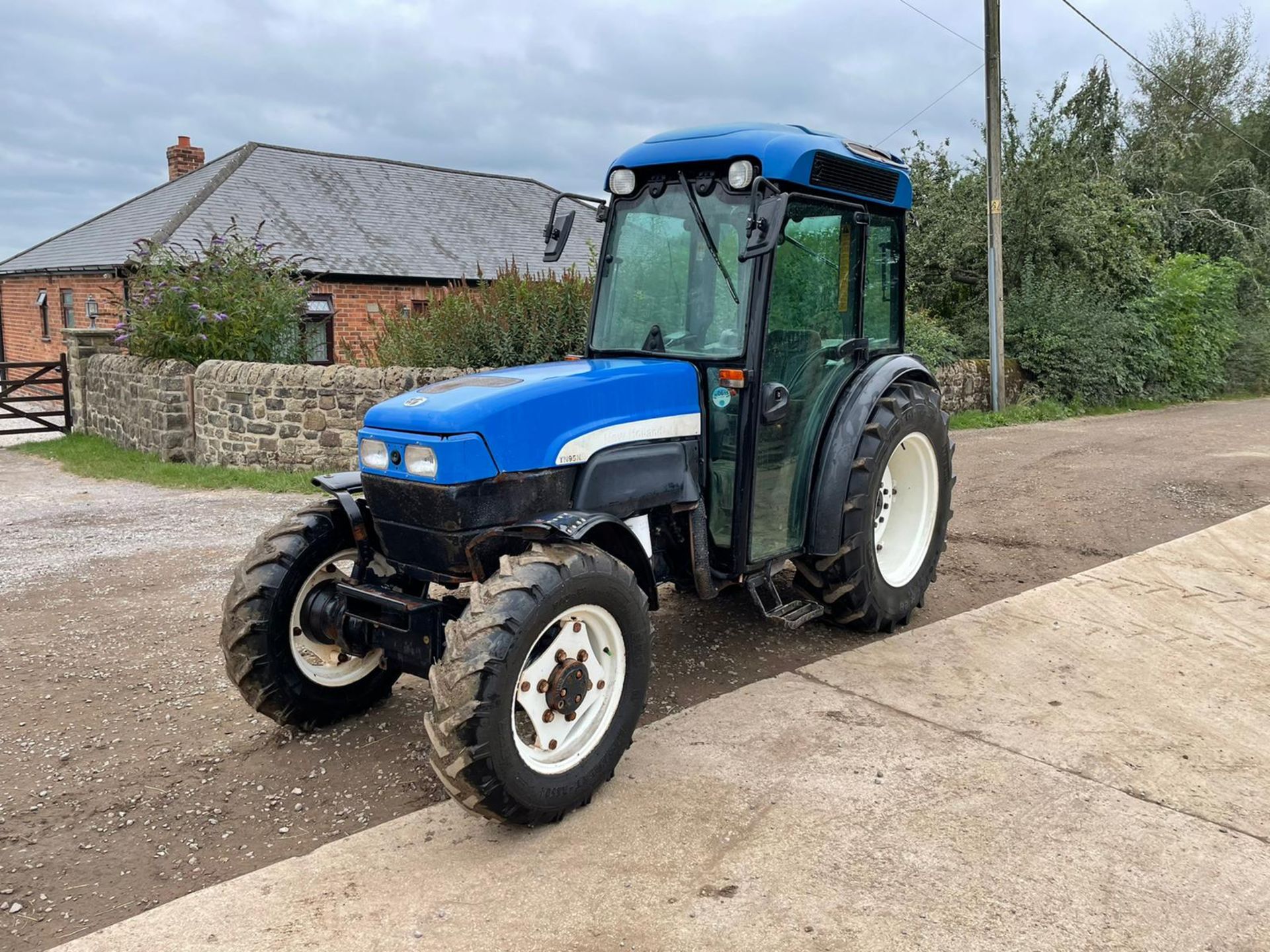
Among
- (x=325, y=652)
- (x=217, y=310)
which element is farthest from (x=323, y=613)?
(x=217, y=310)

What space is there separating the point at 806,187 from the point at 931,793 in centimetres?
249

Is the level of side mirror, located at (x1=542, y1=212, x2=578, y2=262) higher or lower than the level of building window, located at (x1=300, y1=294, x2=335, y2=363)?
lower

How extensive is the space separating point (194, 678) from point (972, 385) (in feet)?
40.8

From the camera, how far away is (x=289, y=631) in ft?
13.0

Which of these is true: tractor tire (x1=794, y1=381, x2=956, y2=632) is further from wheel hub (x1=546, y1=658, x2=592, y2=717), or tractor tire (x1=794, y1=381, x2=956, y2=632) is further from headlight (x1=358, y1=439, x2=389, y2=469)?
headlight (x1=358, y1=439, x2=389, y2=469)

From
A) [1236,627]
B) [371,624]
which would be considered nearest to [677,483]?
[371,624]

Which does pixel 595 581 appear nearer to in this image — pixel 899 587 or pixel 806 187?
pixel 806 187

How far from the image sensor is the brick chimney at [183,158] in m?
24.4

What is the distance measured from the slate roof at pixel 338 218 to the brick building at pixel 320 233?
38 millimetres

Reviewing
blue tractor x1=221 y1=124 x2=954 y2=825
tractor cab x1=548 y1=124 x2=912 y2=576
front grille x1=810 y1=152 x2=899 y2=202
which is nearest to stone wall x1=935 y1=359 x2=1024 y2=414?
blue tractor x1=221 y1=124 x2=954 y2=825

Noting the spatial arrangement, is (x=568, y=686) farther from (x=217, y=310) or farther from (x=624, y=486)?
(x=217, y=310)

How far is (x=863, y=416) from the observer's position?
15.4 ft

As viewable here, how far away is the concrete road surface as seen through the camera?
9.36 ft

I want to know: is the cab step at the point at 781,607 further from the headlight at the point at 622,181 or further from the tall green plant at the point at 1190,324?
the tall green plant at the point at 1190,324
